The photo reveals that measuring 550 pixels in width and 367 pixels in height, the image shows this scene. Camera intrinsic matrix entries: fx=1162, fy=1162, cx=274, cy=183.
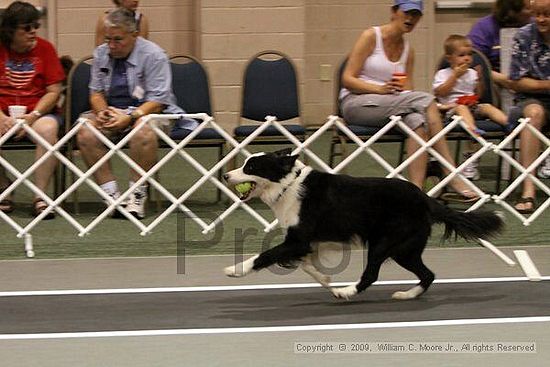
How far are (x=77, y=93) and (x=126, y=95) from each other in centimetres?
43

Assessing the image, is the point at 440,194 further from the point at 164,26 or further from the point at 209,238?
the point at 164,26

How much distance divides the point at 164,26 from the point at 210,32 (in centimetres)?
60

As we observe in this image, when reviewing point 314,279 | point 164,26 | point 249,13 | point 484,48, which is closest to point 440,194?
point 484,48

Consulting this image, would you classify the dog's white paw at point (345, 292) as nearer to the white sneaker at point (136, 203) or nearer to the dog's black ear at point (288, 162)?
the dog's black ear at point (288, 162)

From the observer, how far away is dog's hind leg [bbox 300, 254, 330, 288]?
200 inches

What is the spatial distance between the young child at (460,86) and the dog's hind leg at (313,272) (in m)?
2.57

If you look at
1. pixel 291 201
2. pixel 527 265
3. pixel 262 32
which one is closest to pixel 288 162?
pixel 291 201

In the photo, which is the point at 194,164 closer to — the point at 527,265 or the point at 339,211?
the point at 339,211

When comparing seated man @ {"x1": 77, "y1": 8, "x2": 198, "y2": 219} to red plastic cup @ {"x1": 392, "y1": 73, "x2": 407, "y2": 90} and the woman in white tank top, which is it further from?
red plastic cup @ {"x1": 392, "y1": 73, "x2": 407, "y2": 90}

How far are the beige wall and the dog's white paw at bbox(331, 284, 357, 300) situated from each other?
5.31 m

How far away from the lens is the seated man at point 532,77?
281 inches

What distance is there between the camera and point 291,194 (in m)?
5.02

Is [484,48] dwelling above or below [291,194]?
above

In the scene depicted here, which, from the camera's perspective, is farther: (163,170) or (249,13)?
(249,13)
